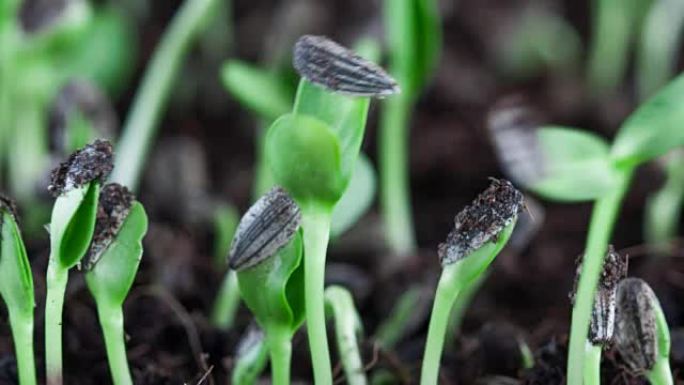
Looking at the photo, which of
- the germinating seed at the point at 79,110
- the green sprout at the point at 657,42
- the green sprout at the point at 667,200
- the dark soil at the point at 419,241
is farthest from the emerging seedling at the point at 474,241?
the green sprout at the point at 657,42

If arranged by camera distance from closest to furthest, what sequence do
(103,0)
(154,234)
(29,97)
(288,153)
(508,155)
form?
(288,153)
(508,155)
(154,234)
(29,97)
(103,0)

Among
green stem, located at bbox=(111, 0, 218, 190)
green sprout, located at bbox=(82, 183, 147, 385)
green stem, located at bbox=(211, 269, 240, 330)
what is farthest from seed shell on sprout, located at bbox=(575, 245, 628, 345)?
green stem, located at bbox=(111, 0, 218, 190)

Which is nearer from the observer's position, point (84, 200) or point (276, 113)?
point (84, 200)

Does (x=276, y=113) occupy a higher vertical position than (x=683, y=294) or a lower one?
higher

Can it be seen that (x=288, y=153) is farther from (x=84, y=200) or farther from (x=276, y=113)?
(x=276, y=113)

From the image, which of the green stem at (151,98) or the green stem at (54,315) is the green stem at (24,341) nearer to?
the green stem at (54,315)

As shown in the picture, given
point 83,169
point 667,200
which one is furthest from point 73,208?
point 667,200

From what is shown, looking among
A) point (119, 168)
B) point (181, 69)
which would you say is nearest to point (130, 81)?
point (181, 69)
